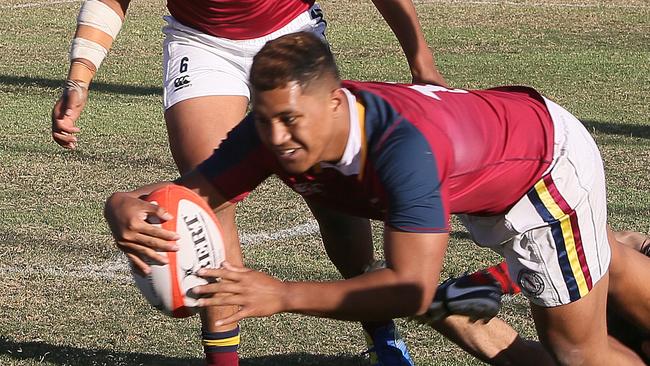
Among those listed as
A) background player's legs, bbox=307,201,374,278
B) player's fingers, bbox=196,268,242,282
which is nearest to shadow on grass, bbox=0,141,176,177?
background player's legs, bbox=307,201,374,278

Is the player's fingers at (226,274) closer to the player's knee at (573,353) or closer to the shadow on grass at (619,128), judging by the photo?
the player's knee at (573,353)

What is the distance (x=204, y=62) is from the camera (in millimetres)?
5371

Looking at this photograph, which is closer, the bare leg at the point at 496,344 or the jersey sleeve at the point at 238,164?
the jersey sleeve at the point at 238,164

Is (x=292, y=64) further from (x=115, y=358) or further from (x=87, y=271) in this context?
(x=87, y=271)

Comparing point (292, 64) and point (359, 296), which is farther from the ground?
point (292, 64)

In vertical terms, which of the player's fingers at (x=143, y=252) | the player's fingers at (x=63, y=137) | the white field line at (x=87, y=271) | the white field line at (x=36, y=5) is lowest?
the white field line at (x=36, y=5)

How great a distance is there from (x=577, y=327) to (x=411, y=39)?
1.50 m

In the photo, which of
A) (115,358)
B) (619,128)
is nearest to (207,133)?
(115,358)

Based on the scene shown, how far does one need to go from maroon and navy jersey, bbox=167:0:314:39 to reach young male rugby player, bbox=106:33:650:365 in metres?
1.21

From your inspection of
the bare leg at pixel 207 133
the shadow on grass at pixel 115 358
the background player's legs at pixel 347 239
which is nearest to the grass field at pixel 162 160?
the shadow on grass at pixel 115 358

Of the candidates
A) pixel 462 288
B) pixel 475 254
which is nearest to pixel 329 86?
pixel 462 288

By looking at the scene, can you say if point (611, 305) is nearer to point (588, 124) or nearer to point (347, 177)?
point (347, 177)

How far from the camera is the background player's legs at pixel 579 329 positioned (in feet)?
14.9

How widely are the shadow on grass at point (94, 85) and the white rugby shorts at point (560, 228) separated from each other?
7.79 metres
